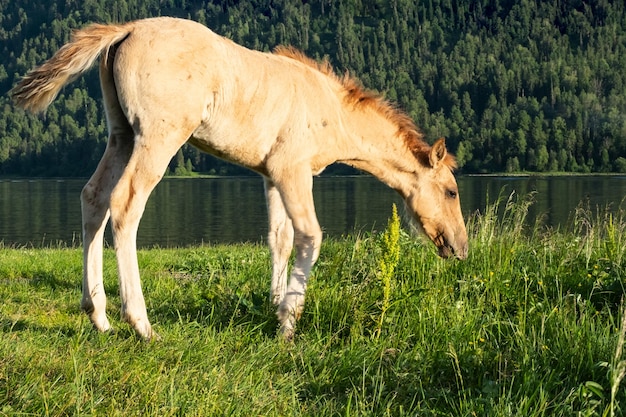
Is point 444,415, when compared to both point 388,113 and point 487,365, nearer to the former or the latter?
point 487,365

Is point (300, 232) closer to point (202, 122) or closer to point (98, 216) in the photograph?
point (202, 122)

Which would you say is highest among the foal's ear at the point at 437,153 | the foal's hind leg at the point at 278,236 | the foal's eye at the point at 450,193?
the foal's ear at the point at 437,153

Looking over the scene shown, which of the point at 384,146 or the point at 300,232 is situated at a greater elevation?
the point at 384,146

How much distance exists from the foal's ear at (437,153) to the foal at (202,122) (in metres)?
0.05

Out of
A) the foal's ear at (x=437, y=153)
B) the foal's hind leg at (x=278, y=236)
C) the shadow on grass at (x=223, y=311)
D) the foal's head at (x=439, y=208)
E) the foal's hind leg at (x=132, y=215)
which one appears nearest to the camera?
the foal's hind leg at (x=132, y=215)

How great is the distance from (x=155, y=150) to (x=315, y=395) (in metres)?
2.35

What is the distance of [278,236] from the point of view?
24.8 ft

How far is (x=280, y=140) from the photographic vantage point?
269 inches

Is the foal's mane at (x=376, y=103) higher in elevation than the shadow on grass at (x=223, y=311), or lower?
higher

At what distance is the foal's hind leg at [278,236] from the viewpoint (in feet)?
24.2

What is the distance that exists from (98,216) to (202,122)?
3.96 feet

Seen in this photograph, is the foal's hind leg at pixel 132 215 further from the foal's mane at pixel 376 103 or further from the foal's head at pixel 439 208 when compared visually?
the foal's head at pixel 439 208

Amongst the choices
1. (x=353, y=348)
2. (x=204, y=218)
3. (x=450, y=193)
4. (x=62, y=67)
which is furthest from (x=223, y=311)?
(x=204, y=218)

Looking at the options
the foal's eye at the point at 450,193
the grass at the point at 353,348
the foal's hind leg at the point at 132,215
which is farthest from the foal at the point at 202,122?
the foal's eye at the point at 450,193
